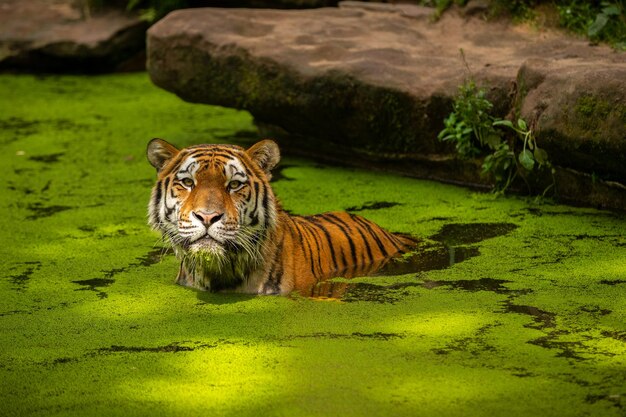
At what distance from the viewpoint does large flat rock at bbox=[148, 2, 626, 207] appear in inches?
206

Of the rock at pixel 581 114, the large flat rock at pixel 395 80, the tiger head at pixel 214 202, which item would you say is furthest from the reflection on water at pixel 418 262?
the large flat rock at pixel 395 80

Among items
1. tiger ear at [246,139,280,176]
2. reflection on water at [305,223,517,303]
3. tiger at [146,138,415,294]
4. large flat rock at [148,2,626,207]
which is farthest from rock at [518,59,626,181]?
tiger ear at [246,139,280,176]

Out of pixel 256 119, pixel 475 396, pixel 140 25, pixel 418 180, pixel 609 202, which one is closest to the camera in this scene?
pixel 475 396

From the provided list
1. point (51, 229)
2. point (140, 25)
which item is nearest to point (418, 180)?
point (51, 229)

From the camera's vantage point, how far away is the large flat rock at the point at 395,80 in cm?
524

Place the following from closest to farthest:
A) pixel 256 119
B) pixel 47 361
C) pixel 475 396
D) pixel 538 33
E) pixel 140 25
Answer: pixel 475 396 < pixel 47 361 < pixel 538 33 < pixel 256 119 < pixel 140 25

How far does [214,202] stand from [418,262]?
3.53 ft

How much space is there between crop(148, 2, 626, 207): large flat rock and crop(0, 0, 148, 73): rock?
10.1ft

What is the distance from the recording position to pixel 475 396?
3.19 m

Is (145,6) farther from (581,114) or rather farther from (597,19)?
(581,114)

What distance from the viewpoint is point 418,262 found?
4770 millimetres

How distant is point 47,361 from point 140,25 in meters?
6.86

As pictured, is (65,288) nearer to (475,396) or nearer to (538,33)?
(475,396)

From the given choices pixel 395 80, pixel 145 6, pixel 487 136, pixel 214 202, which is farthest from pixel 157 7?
pixel 214 202
